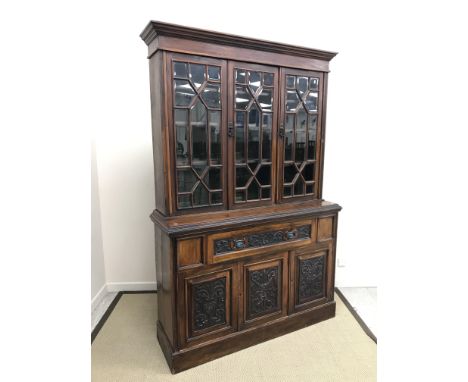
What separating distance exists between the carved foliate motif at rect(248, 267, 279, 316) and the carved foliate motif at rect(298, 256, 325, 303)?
0.22 meters

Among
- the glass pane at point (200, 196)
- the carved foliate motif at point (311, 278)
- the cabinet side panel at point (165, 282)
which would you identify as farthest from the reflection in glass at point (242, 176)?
the carved foliate motif at point (311, 278)

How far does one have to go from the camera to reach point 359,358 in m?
1.84

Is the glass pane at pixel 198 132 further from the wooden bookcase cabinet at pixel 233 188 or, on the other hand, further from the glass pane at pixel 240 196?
the glass pane at pixel 240 196

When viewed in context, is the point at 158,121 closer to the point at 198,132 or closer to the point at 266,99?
the point at 198,132

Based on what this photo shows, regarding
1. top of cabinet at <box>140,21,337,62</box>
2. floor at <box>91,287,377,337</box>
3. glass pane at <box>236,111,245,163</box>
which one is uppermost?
top of cabinet at <box>140,21,337,62</box>

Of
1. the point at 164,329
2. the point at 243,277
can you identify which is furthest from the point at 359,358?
the point at 164,329

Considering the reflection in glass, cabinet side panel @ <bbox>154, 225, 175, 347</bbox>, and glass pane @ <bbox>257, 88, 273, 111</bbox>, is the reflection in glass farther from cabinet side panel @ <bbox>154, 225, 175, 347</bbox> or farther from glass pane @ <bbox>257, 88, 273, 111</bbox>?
cabinet side panel @ <bbox>154, 225, 175, 347</bbox>

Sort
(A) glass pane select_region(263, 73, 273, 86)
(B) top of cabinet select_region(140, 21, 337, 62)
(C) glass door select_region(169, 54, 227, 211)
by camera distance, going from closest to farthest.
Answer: (B) top of cabinet select_region(140, 21, 337, 62) < (C) glass door select_region(169, 54, 227, 211) < (A) glass pane select_region(263, 73, 273, 86)

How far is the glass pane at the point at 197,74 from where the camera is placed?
1628mm

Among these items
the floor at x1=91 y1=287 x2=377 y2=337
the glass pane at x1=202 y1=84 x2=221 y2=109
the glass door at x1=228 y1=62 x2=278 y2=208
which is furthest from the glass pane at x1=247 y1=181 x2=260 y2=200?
the floor at x1=91 y1=287 x2=377 y2=337

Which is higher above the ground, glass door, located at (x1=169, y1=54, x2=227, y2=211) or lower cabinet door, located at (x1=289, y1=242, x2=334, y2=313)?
glass door, located at (x1=169, y1=54, x2=227, y2=211)

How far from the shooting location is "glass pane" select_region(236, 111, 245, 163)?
1.80m

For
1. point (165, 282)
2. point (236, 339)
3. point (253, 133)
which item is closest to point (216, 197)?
point (253, 133)

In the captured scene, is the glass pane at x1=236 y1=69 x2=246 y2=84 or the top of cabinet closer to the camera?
the top of cabinet
